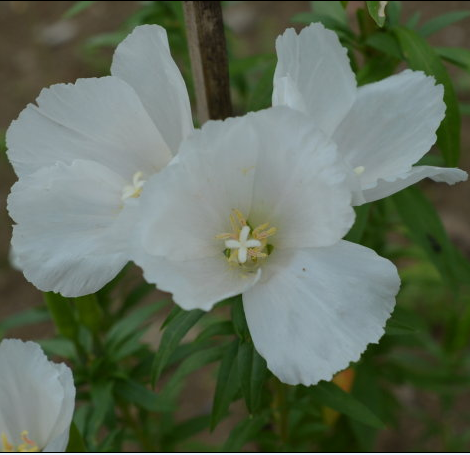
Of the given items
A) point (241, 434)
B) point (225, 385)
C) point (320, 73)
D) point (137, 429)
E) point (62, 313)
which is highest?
point (320, 73)

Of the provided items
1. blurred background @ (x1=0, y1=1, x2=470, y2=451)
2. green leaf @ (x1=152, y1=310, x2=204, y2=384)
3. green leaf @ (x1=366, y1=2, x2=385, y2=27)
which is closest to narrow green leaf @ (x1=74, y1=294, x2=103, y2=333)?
green leaf @ (x1=152, y1=310, x2=204, y2=384)

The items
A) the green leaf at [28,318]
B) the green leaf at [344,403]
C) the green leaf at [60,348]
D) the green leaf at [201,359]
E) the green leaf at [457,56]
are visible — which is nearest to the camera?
the green leaf at [344,403]

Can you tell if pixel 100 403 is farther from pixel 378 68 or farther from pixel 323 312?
pixel 378 68

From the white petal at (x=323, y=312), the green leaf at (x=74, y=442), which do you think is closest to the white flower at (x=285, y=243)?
the white petal at (x=323, y=312)

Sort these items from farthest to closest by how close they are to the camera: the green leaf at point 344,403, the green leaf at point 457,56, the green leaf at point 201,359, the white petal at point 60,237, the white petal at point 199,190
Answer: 1. the green leaf at point 457,56
2. the green leaf at point 201,359
3. the green leaf at point 344,403
4. the white petal at point 60,237
5. the white petal at point 199,190

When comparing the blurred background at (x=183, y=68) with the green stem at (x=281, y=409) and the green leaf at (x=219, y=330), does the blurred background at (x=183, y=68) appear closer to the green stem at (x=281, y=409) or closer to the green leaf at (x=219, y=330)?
the green stem at (x=281, y=409)

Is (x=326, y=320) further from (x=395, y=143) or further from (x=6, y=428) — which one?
(x=6, y=428)

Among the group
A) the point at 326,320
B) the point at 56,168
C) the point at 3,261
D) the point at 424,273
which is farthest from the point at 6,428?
the point at 3,261

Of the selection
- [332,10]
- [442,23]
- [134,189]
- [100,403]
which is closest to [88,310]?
[100,403]
